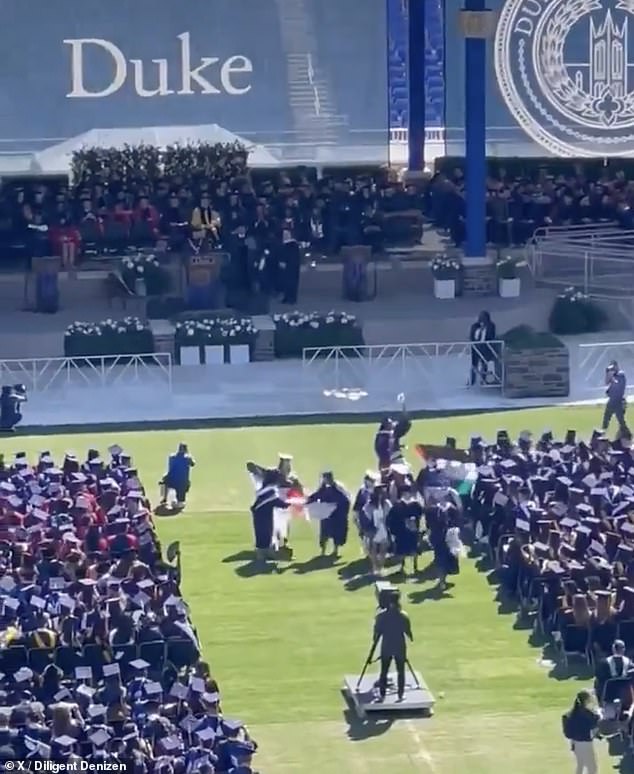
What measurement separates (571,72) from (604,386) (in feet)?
27.4

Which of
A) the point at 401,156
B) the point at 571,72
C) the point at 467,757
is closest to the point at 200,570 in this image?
the point at 467,757

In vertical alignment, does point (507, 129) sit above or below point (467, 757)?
above

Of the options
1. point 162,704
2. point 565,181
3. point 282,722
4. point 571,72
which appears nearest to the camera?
point 162,704

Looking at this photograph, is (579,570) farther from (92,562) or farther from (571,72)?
(571,72)

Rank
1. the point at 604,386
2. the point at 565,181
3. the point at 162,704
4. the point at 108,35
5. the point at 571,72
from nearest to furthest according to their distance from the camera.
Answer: the point at 162,704 → the point at 604,386 → the point at 571,72 → the point at 565,181 → the point at 108,35

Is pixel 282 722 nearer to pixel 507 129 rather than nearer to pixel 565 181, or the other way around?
pixel 565 181

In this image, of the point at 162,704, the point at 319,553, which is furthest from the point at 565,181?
the point at 162,704

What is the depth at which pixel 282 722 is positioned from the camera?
87.2 feet

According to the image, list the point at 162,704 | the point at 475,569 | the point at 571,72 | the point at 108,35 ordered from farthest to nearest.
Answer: the point at 108,35 < the point at 571,72 < the point at 475,569 < the point at 162,704

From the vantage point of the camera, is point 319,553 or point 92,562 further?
point 319,553

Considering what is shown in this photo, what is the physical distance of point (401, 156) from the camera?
5388 cm

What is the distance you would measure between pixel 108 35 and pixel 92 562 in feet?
93.1

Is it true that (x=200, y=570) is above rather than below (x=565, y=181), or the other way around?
below

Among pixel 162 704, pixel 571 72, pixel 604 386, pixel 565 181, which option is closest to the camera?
pixel 162 704
